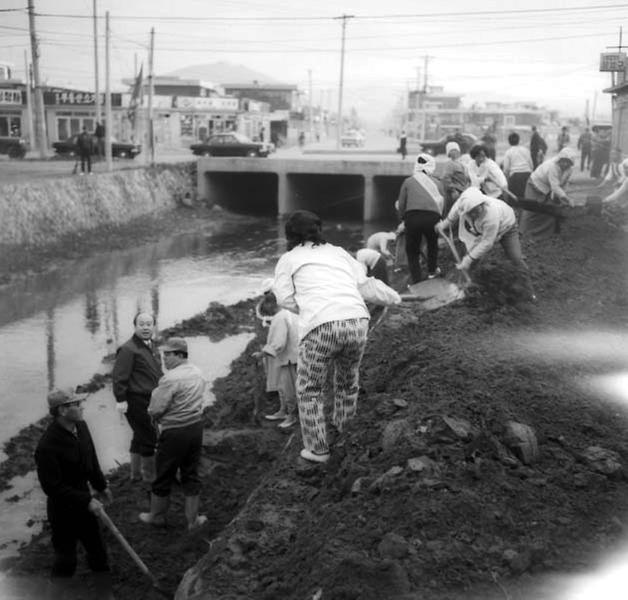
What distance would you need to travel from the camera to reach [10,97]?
56.2 m

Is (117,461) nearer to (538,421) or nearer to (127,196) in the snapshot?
(538,421)

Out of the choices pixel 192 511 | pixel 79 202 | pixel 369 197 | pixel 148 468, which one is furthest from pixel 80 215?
pixel 192 511

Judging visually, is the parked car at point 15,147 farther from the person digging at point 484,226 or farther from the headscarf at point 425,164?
the person digging at point 484,226

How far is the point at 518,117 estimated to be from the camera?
11862 cm

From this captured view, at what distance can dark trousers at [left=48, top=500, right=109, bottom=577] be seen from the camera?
19.8ft

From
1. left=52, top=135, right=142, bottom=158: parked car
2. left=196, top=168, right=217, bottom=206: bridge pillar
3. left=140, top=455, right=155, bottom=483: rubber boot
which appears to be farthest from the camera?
left=52, top=135, right=142, bottom=158: parked car

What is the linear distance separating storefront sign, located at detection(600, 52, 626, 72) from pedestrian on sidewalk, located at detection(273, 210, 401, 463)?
27.2 meters

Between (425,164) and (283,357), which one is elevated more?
(425,164)

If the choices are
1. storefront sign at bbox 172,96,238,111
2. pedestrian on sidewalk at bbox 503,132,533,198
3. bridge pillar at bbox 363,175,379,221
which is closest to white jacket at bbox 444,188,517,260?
pedestrian on sidewalk at bbox 503,132,533,198

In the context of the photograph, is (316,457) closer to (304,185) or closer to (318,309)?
(318,309)

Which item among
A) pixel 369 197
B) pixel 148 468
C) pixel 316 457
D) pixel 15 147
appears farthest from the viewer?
pixel 15 147

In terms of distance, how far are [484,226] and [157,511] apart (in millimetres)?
4902

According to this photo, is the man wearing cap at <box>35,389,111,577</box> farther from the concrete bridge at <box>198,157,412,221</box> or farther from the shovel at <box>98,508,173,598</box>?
the concrete bridge at <box>198,157,412,221</box>

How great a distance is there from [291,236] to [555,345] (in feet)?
12.0
